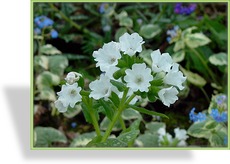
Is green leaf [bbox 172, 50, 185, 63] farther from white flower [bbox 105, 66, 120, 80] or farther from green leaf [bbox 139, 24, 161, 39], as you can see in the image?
white flower [bbox 105, 66, 120, 80]

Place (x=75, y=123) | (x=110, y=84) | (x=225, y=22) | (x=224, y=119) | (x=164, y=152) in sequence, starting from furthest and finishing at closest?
(x=225, y=22)
(x=75, y=123)
(x=224, y=119)
(x=164, y=152)
(x=110, y=84)

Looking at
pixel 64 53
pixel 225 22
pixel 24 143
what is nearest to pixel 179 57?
pixel 225 22

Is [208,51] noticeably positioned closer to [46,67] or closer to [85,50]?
[85,50]

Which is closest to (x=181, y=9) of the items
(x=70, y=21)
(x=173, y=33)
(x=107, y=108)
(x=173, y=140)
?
(x=173, y=33)

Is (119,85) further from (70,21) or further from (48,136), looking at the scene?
(70,21)

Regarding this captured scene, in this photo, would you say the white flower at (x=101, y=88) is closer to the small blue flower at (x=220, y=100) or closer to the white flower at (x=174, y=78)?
the white flower at (x=174, y=78)
